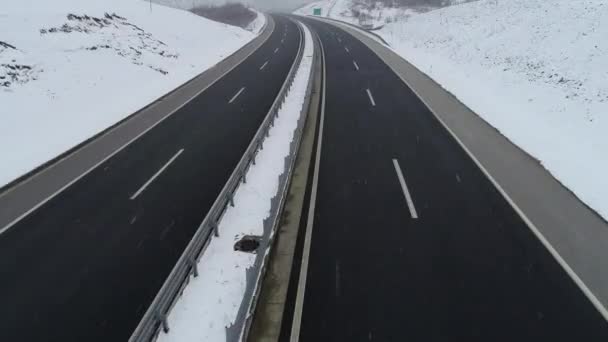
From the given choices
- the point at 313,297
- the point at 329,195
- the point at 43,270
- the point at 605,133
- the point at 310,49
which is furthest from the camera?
the point at 310,49

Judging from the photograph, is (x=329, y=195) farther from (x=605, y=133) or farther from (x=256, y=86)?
(x=256, y=86)

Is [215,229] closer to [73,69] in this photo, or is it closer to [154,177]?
[154,177]

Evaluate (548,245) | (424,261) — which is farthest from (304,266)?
(548,245)

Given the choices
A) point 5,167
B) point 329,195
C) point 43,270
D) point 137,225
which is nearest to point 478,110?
point 329,195

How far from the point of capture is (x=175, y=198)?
1018 cm

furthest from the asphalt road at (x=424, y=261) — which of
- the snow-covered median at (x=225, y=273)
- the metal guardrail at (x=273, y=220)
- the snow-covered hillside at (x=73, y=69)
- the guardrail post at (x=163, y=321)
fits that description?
the snow-covered hillside at (x=73, y=69)

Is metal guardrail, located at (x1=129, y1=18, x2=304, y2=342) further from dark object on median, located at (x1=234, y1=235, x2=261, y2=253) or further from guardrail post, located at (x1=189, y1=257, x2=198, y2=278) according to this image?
dark object on median, located at (x1=234, y1=235, x2=261, y2=253)

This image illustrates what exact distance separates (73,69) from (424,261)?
20.3m

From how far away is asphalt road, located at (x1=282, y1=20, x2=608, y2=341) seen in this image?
6.09m

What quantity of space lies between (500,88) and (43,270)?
20936mm

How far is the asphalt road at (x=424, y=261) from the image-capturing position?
6090mm

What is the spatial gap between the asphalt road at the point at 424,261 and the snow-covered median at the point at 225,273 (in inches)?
42.2

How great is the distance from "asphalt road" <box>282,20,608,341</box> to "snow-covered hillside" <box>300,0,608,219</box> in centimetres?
311

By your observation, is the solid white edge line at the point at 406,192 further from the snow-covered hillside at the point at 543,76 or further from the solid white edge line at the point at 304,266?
the snow-covered hillside at the point at 543,76
